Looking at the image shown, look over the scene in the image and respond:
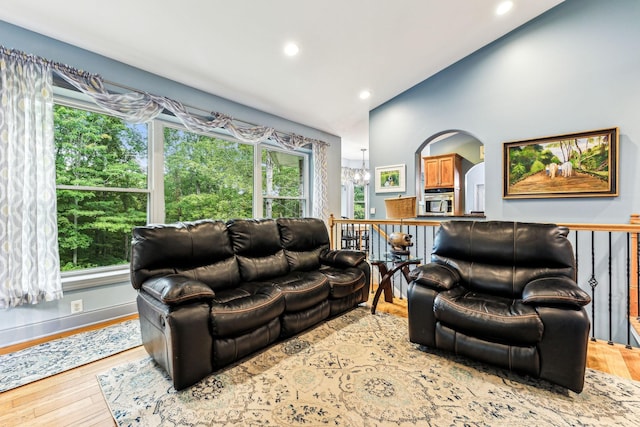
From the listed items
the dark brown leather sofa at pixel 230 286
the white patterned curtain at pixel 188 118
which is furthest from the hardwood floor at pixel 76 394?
the white patterned curtain at pixel 188 118

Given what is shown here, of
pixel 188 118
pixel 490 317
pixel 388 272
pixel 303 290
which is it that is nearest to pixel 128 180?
pixel 188 118

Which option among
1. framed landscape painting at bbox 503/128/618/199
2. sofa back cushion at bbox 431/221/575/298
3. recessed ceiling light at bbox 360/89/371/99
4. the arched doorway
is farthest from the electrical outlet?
the arched doorway

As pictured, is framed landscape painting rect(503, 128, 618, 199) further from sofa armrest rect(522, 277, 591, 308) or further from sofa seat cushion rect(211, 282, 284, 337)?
sofa seat cushion rect(211, 282, 284, 337)

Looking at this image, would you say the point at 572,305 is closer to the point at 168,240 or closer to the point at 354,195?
the point at 168,240

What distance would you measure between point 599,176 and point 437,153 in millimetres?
3935

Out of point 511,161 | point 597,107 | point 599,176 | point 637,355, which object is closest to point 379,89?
point 511,161

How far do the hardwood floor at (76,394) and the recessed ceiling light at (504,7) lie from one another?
12.0ft

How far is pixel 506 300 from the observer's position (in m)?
2.11

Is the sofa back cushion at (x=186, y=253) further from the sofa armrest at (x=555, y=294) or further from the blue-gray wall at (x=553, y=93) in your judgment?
the blue-gray wall at (x=553, y=93)

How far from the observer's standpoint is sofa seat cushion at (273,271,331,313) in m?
2.33

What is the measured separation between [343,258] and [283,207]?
2.18 meters

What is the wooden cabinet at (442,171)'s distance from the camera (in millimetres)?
6318

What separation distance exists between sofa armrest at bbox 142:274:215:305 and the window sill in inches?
51.3

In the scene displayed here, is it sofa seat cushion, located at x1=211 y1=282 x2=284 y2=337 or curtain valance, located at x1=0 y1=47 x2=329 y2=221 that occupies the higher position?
curtain valance, located at x1=0 y1=47 x2=329 y2=221
